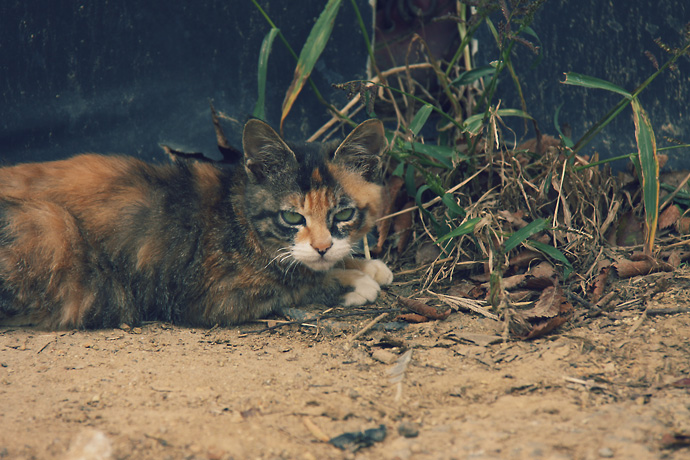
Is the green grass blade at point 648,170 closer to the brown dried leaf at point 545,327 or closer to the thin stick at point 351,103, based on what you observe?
the brown dried leaf at point 545,327

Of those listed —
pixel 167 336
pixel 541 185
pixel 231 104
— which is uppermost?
pixel 231 104

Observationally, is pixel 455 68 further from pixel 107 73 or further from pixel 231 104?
pixel 107 73

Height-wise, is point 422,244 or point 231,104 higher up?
point 231,104

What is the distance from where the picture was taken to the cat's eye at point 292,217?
2941 mm

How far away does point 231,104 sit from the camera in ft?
12.9

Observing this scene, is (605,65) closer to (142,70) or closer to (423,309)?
(423,309)

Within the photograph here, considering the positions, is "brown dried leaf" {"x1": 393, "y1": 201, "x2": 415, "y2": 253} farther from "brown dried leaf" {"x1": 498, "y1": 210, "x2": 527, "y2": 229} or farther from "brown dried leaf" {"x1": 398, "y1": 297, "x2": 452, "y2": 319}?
"brown dried leaf" {"x1": 398, "y1": 297, "x2": 452, "y2": 319}

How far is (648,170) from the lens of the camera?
2688 mm

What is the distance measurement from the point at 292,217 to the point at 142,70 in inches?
69.4

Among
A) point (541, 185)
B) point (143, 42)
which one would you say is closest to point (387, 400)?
point (541, 185)

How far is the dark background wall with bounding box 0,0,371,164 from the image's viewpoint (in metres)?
3.63

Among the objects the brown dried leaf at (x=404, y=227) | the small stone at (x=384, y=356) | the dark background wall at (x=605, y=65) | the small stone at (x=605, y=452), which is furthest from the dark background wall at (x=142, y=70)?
the small stone at (x=605, y=452)

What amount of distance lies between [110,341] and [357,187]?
1.55 m

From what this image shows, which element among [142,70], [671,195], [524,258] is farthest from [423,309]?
[142,70]
